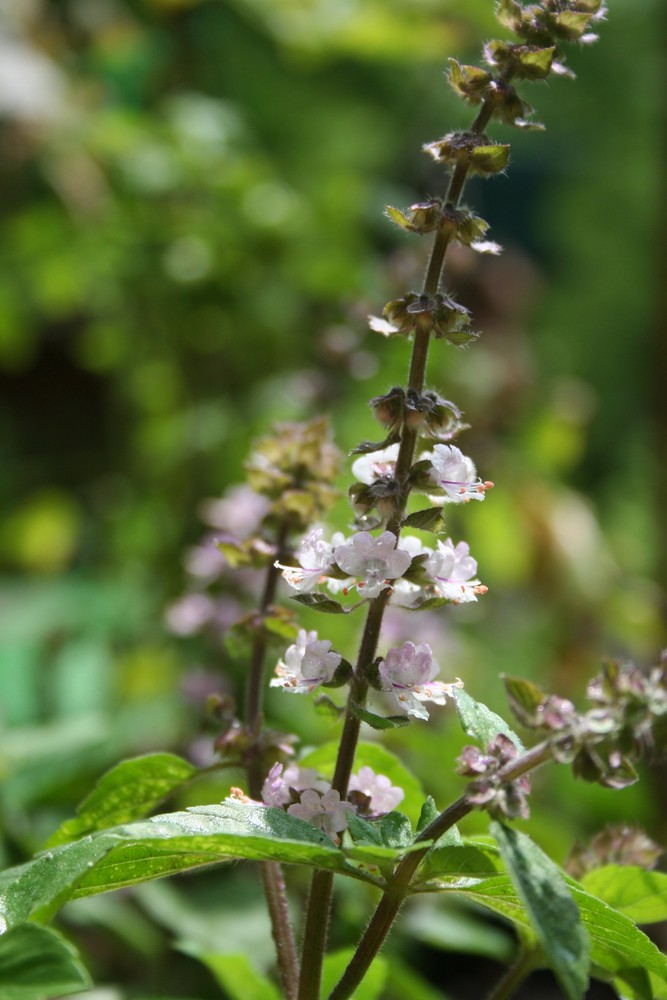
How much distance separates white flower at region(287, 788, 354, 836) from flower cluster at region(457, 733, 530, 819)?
50mm

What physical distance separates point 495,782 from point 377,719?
5cm

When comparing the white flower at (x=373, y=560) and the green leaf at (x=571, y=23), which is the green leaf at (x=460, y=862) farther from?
the green leaf at (x=571, y=23)

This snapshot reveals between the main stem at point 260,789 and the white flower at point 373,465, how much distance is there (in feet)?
0.25

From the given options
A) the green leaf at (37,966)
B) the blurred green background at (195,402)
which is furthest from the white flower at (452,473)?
the blurred green background at (195,402)

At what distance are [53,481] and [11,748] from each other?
1.33 metres

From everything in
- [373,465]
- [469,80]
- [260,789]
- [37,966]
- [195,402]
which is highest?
[195,402]

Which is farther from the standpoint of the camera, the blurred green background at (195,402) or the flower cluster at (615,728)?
the blurred green background at (195,402)

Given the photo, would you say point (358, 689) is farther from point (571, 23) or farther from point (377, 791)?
point (571, 23)

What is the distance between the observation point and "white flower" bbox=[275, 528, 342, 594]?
17.9 inches

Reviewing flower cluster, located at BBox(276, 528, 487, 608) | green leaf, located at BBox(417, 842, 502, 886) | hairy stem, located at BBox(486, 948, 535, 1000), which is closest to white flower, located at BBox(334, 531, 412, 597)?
flower cluster, located at BBox(276, 528, 487, 608)

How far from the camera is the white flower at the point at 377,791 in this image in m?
0.48

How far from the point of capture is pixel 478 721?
0.44 meters

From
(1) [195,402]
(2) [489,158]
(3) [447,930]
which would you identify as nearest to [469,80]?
(2) [489,158]

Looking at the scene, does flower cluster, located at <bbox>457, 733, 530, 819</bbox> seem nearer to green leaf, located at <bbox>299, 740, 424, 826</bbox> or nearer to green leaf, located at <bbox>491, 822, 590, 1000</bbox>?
green leaf, located at <bbox>491, 822, 590, 1000</bbox>
